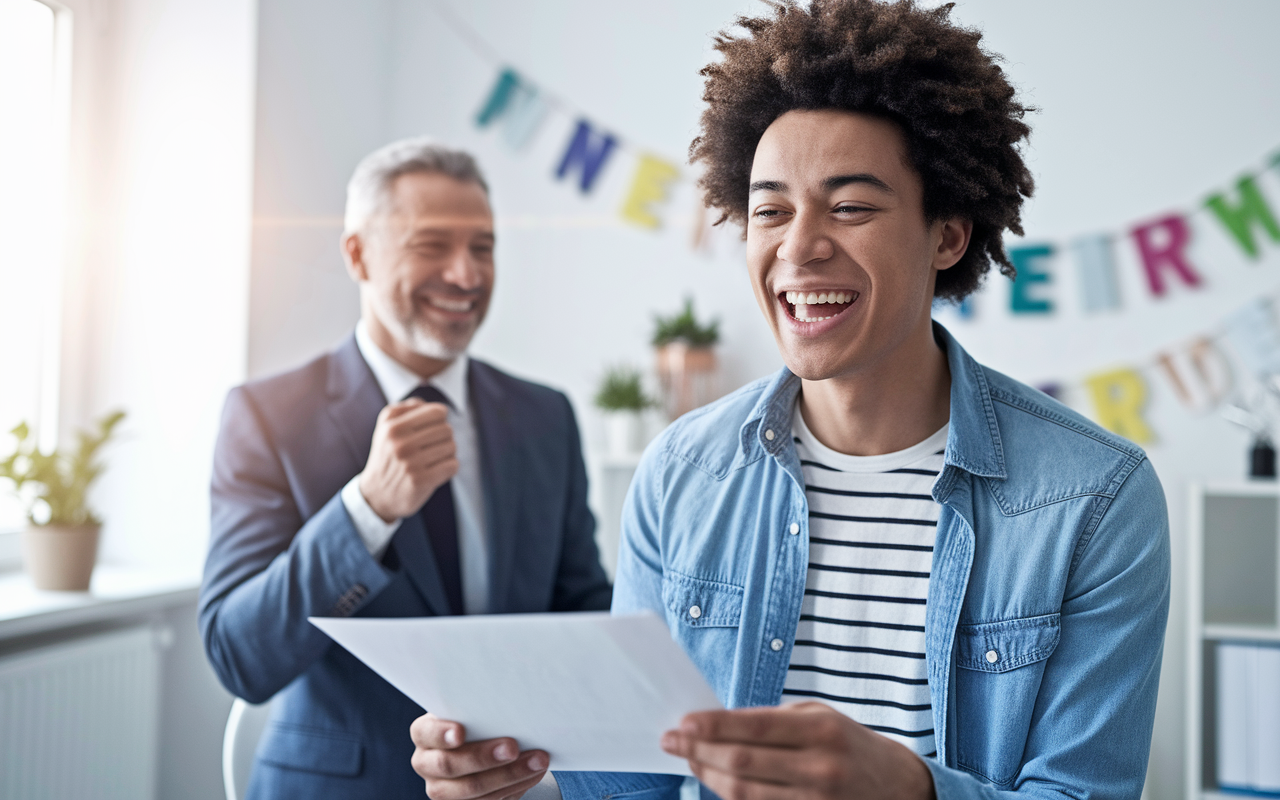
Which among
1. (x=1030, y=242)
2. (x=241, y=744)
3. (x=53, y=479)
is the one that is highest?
(x=1030, y=242)

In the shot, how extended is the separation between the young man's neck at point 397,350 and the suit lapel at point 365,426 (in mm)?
41

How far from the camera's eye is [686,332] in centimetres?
269

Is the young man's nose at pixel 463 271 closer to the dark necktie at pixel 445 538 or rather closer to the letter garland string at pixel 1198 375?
the dark necktie at pixel 445 538

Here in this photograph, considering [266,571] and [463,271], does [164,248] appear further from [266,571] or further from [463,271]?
[266,571]

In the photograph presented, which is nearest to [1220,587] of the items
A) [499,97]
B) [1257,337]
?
[1257,337]

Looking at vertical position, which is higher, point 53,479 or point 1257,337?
point 1257,337

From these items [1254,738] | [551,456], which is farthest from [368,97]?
[1254,738]

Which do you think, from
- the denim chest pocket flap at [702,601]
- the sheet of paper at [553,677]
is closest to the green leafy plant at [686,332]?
the denim chest pocket flap at [702,601]

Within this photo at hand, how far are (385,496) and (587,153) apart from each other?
1759 millimetres

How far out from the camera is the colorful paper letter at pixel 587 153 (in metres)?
2.91

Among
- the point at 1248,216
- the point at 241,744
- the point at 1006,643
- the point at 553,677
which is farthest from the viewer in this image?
the point at 1248,216

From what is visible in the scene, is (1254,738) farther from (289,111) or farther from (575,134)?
(289,111)

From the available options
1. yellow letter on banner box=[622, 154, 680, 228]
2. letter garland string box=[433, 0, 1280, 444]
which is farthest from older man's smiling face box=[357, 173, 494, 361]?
letter garland string box=[433, 0, 1280, 444]

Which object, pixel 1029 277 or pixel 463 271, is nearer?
pixel 463 271
